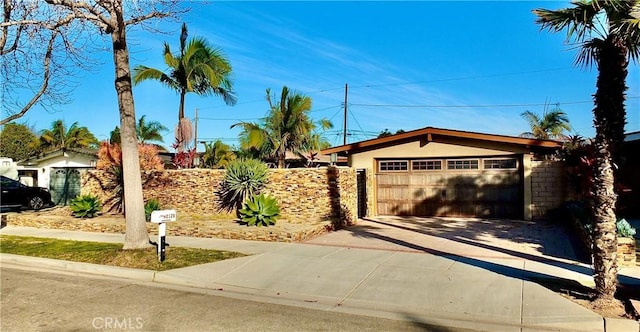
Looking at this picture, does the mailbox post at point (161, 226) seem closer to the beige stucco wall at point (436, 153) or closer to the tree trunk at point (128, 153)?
the tree trunk at point (128, 153)

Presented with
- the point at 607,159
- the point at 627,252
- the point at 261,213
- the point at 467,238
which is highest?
the point at 607,159

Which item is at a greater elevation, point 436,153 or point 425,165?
point 436,153

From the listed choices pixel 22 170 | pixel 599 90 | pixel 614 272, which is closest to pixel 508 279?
pixel 614 272

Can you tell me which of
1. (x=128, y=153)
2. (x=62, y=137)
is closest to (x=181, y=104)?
(x=128, y=153)

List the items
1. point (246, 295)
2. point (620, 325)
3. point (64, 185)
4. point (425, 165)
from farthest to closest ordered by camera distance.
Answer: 1. point (64, 185)
2. point (425, 165)
3. point (246, 295)
4. point (620, 325)

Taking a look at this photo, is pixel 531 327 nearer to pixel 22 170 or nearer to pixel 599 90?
pixel 599 90

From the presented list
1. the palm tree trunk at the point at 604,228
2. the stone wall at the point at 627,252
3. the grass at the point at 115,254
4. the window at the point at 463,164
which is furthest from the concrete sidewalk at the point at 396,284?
the window at the point at 463,164

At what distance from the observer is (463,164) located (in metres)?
14.9

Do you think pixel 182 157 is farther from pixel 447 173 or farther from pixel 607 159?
pixel 607 159

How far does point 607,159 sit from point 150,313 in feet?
20.5

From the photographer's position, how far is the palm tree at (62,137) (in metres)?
35.4

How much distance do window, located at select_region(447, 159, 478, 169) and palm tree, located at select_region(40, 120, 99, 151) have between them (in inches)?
1270

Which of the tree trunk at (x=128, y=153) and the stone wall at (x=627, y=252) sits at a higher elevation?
the tree trunk at (x=128, y=153)

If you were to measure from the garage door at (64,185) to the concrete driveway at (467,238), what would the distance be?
47.5ft
